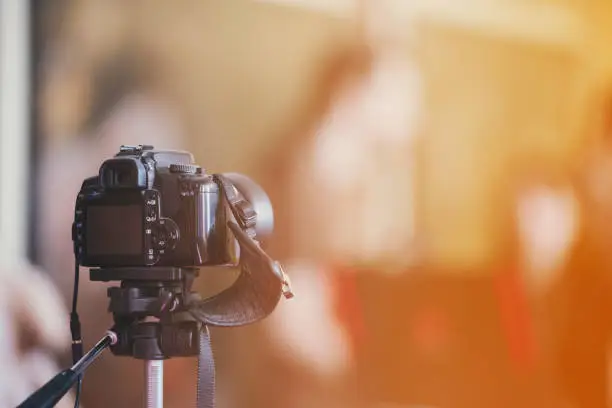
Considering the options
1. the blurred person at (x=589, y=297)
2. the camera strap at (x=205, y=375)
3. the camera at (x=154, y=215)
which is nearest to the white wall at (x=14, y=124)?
the camera at (x=154, y=215)

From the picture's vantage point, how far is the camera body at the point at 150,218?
1.01 m

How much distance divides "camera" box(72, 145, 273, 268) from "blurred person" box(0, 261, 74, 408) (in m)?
0.62

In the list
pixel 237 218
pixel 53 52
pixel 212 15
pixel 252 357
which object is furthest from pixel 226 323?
pixel 53 52

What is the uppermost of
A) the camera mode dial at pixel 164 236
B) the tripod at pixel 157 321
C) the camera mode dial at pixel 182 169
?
the camera mode dial at pixel 182 169

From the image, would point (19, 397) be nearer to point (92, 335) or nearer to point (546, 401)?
point (92, 335)

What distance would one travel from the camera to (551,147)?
127 cm

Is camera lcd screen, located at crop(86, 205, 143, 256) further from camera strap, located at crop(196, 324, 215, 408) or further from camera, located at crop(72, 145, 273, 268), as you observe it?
camera strap, located at crop(196, 324, 215, 408)

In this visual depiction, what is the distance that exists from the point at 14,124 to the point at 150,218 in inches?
31.8

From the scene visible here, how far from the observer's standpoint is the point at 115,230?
3.35 feet

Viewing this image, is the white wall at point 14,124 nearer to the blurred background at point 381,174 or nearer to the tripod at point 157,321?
the blurred background at point 381,174

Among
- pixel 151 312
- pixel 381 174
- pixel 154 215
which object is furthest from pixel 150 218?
pixel 381 174

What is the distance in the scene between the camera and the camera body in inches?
39.8

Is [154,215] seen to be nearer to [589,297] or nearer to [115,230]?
[115,230]

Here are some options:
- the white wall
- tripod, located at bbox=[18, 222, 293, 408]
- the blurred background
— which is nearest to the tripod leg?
tripod, located at bbox=[18, 222, 293, 408]
